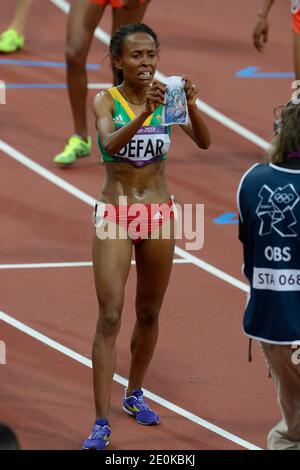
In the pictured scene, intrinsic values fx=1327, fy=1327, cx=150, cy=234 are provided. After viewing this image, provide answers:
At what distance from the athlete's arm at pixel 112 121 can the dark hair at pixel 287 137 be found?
949mm

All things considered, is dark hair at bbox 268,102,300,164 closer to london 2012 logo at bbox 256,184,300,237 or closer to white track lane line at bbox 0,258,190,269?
london 2012 logo at bbox 256,184,300,237

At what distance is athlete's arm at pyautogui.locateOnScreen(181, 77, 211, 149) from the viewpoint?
717 cm

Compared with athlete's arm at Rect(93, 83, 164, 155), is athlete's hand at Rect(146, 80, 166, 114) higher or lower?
higher

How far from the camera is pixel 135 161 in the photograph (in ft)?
24.7

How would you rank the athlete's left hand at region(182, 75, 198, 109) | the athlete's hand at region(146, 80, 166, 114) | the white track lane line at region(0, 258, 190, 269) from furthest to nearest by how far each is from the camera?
the white track lane line at region(0, 258, 190, 269)
the athlete's left hand at region(182, 75, 198, 109)
the athlete's hand at region(146, 80, 166, 114)

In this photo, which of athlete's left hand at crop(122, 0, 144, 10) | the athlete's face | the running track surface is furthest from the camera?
athlete's left hand at crop(122, 0, 144, 10)

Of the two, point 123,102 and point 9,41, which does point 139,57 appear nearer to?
point 123,102

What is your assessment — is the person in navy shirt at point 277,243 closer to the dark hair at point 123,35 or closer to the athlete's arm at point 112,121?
the athlete's arm at point 112,121

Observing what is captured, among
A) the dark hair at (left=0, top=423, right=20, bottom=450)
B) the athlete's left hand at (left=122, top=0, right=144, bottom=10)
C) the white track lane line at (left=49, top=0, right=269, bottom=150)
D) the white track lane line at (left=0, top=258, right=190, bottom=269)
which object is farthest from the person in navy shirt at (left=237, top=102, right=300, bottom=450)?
the white track lane line at (left=49, top=0, right=269, bottom=150)

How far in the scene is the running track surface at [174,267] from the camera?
809 centimetres

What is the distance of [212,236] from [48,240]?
1348 millimetres

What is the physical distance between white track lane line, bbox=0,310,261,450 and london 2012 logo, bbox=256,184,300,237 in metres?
1.96

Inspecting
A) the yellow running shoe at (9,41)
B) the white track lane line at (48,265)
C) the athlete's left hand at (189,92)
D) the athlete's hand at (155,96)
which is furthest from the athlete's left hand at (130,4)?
the athlete's hand at (155,96)

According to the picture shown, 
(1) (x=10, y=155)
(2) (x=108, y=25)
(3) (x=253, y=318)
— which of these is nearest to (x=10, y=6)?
(2) (x=108, y=25)
